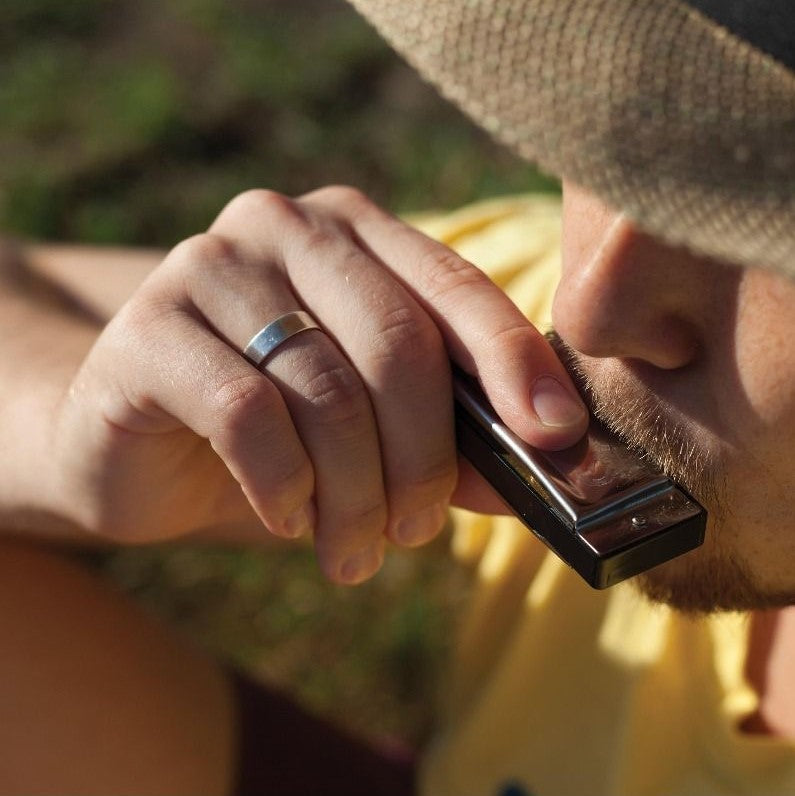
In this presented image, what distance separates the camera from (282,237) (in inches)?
57.4

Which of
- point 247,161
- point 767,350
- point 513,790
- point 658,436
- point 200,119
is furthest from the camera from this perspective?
point 200,119

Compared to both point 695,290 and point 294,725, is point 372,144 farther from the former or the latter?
point 695,290

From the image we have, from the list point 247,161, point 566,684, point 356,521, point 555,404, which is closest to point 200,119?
point 247,161

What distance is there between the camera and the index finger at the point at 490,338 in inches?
48.1

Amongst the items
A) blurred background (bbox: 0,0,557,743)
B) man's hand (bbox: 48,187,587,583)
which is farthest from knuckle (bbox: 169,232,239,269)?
blurred background (bbox: 0,0,557,743)

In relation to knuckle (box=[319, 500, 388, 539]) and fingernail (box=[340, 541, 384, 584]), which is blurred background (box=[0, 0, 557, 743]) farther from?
knuckle (box=[319, 500, 388, 539])

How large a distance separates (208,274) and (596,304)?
50 cm

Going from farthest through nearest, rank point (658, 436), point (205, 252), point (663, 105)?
1. point (205, 252)
2. point (658, 436)
3. point (663, 105)

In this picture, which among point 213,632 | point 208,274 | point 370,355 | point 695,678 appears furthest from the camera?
point 213,632

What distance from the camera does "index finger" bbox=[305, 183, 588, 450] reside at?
4.00 ft

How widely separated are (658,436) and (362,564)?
42 cm

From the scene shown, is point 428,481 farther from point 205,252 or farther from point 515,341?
point 205,252

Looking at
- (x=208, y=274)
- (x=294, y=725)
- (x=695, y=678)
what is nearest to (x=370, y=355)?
(x=208, y=274)

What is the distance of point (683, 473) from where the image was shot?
121 cm
